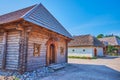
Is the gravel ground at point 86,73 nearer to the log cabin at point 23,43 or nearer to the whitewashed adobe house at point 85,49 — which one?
the log cabin at point 23,43

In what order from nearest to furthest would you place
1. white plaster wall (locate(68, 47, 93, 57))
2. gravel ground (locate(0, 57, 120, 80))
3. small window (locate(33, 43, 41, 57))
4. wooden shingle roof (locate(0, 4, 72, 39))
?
1. gravel ground (locate(0, 57, 120, 80))
2. wooden shingle roof (locate(0, 4, 72, 39))
3. small window (locate(33, 43, 41, 57))
4. white plaster wall (locate(68, 47, 93, 57))

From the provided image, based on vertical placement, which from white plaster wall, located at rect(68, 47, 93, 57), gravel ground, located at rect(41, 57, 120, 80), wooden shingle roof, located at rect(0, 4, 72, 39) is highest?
wooden shingle roof, located at rect(0, 4, 72, 39)

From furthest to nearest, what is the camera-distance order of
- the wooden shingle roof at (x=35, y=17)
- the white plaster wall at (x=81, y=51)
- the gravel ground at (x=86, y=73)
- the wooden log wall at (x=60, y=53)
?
the white plaster wall at (x=81, y=51)
the wooden log wall at (x=60, y=53)
the wooden shingle roof at (x=35, y=17)
the gravel ground at (x=86, y=73)

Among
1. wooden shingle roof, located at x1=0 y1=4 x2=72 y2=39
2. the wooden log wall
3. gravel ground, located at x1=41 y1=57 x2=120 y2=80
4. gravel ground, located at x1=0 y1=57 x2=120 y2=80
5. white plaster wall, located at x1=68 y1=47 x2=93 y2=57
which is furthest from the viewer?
white plaster wall, located at x1=68 y1=47 x2=93 y2=57

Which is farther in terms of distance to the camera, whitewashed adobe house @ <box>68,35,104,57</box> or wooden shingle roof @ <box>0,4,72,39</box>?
whitewashed adobe house @ <box>68,35,104,57</box>

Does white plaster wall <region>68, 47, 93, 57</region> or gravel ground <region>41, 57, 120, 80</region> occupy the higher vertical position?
white plaster wall <region>68, 47, 93, 57</region>

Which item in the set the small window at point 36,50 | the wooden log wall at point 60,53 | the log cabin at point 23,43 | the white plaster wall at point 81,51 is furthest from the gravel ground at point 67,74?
the white plaster wall at point 81,51

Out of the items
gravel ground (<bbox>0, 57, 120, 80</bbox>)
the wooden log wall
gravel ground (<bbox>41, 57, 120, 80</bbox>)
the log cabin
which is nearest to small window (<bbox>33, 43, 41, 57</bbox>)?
the log cabin

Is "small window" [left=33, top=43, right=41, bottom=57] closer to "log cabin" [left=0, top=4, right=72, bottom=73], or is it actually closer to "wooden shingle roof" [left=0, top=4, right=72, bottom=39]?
"log cabin" [left=0, top=4, right=72, bottom=73]

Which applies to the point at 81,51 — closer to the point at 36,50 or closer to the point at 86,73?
the point at 86,73

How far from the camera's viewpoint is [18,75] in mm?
7535

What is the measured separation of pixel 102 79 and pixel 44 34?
20.0 ft

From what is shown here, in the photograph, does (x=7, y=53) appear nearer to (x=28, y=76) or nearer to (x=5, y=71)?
(x=5, y=71)

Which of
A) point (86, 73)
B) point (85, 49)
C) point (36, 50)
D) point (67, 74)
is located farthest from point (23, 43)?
point (85, 49)
